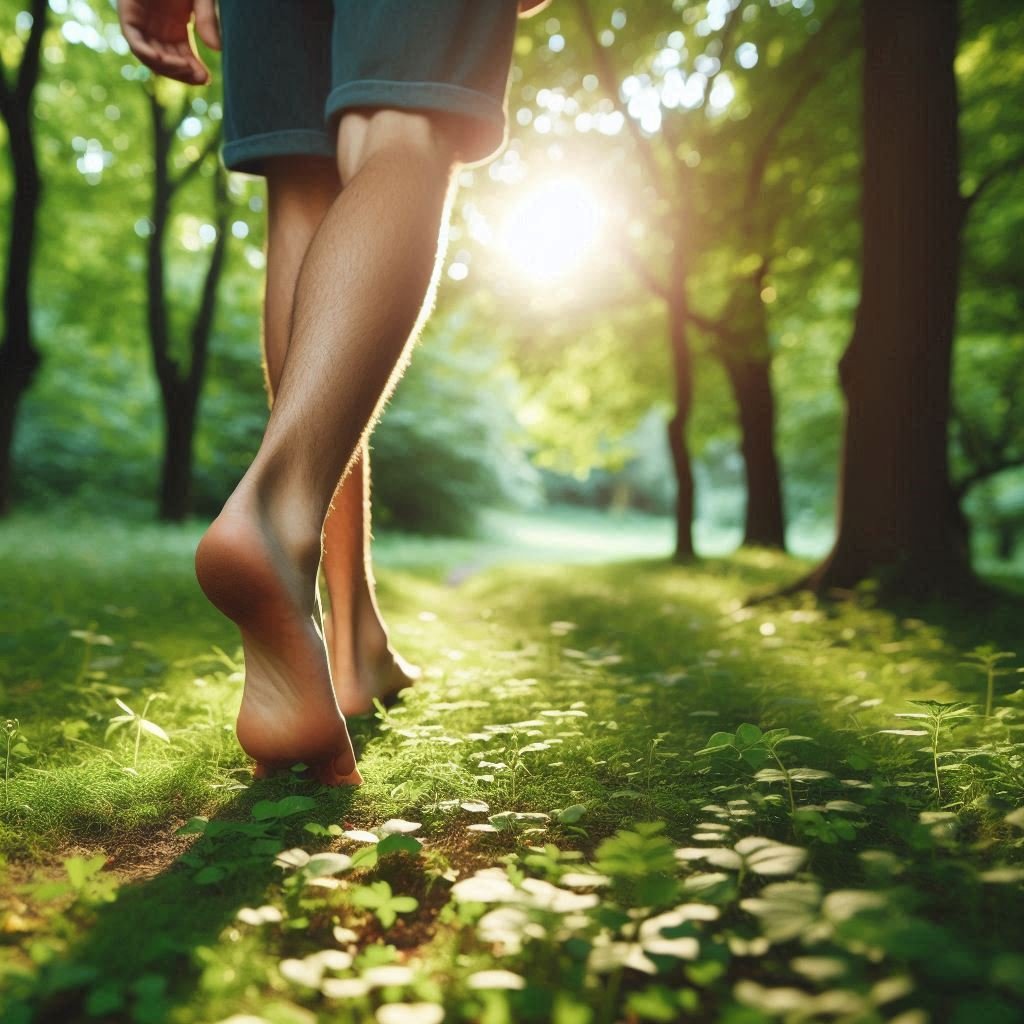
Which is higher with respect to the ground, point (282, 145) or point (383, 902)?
point (282, 145)

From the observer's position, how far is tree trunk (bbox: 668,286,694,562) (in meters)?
9.16

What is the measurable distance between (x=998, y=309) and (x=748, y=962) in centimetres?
1151

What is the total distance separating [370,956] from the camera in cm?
74

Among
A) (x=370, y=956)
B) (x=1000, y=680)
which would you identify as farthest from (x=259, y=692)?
(x=1000, y=680)

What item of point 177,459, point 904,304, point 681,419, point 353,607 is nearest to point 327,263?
point 353,607

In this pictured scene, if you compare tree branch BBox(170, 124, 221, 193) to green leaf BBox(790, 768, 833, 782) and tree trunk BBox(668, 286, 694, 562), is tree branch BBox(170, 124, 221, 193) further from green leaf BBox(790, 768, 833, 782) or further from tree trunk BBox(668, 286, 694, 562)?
green leaf BBox(790, 768, 833, 782)

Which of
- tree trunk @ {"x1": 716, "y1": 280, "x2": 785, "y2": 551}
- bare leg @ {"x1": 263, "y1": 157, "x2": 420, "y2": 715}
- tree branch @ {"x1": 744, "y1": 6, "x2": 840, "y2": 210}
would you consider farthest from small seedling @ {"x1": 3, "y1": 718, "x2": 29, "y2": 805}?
tree trunk @ {"x1": 716, "y1": 280, "x2": 785, "y2": 551}

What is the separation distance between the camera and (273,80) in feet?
5.09

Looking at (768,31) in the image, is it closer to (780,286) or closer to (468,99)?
(780,286)

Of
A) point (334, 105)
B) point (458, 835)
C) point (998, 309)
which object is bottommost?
point (458, 835)

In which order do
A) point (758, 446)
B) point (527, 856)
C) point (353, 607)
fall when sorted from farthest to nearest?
point (758, 446) → point (353, 607) → point (527, 856)

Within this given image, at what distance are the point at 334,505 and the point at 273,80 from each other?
2.85 feet

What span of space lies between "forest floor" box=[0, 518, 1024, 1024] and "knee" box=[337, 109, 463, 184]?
1.03 meters

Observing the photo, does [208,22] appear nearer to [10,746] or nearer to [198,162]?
[10,746]
